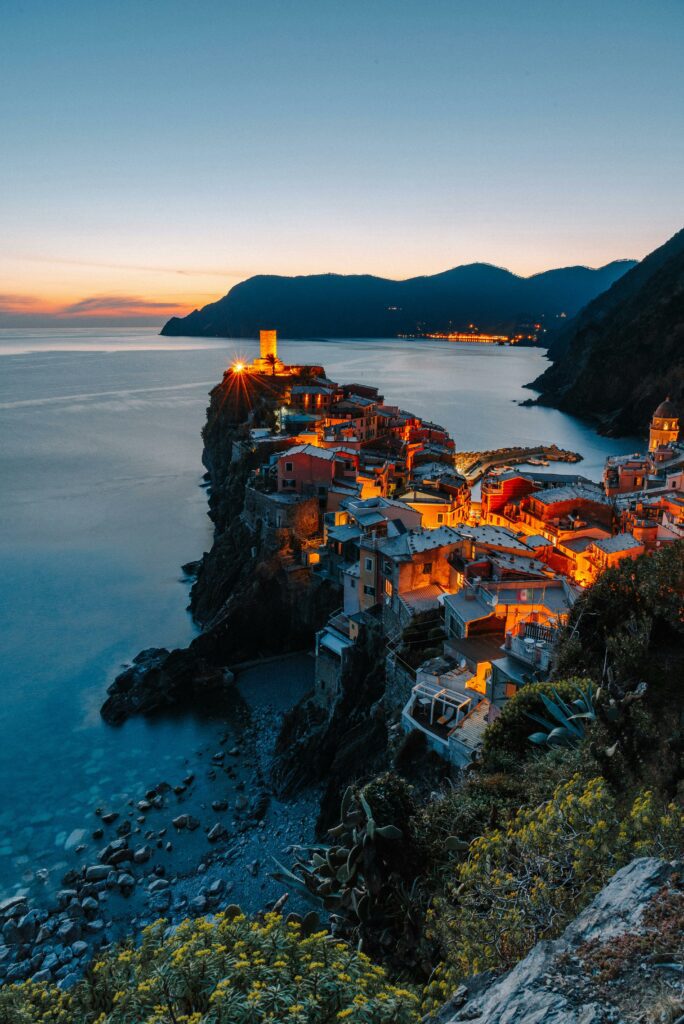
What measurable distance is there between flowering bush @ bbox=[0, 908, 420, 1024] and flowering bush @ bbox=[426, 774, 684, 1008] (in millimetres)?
766

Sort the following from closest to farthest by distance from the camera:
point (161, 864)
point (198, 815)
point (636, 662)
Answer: point (636, 662), point (161, 864), point (198, 815)

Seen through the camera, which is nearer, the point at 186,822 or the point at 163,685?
the point at 186,822

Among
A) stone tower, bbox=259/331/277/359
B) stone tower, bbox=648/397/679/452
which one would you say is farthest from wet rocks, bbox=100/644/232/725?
stone tower, bbox=259/331/277/359

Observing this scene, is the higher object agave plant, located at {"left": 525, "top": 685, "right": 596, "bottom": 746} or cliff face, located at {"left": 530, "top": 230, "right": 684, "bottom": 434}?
A: cliff face, located at {"left": 530, "top": 230, "right": 684, "bottom": 434}

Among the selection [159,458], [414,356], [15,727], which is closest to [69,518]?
[159,458]

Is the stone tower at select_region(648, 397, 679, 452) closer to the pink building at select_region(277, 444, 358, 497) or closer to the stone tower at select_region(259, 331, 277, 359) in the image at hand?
the pink building at select_region(277, 444, 358, 497)

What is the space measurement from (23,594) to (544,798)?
29328 mm

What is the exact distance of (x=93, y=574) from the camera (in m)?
32.9

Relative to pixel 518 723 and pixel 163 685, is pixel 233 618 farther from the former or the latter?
pixel 518 723

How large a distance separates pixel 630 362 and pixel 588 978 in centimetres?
8356

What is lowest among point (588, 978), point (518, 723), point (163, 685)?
point (163, 685)

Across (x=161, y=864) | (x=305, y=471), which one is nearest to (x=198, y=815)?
(x=161, y=864)

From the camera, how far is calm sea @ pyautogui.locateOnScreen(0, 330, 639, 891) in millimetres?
17938

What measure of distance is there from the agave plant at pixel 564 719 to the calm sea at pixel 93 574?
A: 1234cm
